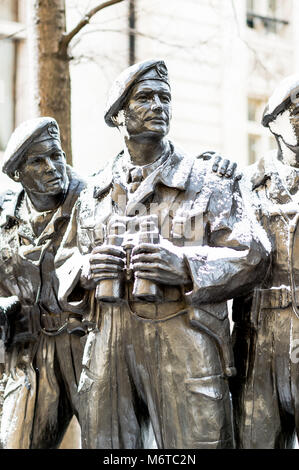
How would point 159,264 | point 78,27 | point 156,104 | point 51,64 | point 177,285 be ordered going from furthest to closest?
point 51,64 → point 78,27 → point 156,104 → point 177,285 → point 159,264

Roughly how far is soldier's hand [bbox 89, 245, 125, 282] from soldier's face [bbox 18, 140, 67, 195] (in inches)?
41.4

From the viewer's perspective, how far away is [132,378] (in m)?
5.30

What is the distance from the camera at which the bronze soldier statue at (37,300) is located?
604 centimetres

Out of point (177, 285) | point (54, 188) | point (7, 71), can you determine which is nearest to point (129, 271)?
point (177, 285)

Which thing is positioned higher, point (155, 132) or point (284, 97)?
point (284, 97)

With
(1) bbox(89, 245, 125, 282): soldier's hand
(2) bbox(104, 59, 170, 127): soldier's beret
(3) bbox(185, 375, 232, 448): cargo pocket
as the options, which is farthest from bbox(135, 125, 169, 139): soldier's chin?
(3) bbox(185, 375, 232, 448): cargo pocket

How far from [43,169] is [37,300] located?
0.81 meters

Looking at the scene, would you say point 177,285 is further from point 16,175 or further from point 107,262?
point 16,175

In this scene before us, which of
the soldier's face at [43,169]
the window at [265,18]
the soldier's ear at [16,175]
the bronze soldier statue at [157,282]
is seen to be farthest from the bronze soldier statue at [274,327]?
Result: the window at [265,18]

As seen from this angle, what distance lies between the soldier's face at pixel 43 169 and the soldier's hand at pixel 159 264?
120 cm

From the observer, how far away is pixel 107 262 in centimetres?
511

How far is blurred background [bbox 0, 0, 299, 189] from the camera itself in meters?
10.4

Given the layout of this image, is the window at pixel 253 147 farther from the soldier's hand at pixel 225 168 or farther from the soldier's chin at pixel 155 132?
the soldier's chin at pixel 155 132

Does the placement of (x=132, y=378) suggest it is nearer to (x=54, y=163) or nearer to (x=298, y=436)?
(x=298, y=436)
